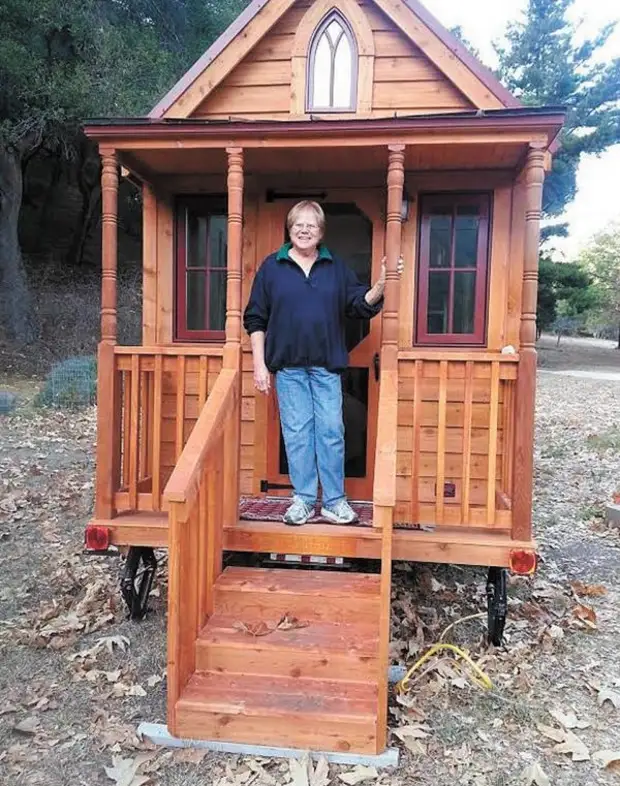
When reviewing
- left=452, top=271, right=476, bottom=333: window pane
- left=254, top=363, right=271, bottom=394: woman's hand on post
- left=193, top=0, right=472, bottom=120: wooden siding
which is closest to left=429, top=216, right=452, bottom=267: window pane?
left=452, top=271, right=476, bottom=333: window pane

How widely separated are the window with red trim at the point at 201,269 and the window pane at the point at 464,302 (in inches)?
64.2

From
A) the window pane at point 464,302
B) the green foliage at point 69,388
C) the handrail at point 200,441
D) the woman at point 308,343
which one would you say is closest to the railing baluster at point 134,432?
the handrail at point 200,441

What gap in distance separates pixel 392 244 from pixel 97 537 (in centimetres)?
231

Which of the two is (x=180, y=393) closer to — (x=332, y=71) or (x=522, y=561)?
(x=522, y=561)

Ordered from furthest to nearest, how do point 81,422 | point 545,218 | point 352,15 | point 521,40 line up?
point 545,218, point 521,40, point 81,422, point 352,15

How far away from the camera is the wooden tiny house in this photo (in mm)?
2898

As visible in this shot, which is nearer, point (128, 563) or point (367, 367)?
point (128, 563)

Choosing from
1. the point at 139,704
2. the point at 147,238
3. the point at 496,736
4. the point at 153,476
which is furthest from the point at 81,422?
the point at 496,736

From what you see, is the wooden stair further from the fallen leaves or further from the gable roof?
the gable roof

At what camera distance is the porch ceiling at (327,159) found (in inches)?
144

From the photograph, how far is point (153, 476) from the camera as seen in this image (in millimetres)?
3691

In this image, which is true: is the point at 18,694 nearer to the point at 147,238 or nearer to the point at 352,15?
the point at 147,238

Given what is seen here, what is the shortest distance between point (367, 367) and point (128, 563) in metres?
2.03

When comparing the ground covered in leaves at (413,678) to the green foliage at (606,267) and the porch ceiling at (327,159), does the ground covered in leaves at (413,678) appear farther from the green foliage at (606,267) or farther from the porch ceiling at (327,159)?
the green foliage at (606,267)
